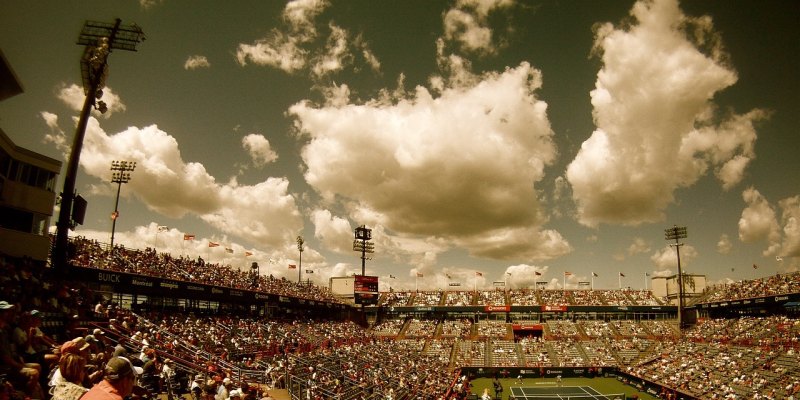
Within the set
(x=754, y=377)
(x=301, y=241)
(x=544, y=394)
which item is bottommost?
(x=544, y=394)

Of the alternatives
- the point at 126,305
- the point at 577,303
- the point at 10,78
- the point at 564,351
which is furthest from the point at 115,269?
the point at 577,303

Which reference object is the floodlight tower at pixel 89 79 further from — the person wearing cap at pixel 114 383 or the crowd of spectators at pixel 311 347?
the person wearing cap at pixel 114 383

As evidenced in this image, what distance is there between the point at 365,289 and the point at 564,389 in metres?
33.6

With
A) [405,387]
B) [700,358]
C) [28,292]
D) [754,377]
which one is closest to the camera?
[28,292]

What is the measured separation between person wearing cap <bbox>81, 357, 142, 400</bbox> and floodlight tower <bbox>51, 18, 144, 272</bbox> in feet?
68.5

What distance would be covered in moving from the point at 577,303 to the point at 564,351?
16.2m

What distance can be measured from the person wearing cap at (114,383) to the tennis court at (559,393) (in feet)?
136

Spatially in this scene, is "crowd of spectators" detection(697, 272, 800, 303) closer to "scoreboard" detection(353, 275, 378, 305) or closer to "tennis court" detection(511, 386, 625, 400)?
"tennis court" detection(511, 386, 625, 400)

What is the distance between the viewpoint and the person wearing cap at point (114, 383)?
10.9 ft

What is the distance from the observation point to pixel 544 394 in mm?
41625

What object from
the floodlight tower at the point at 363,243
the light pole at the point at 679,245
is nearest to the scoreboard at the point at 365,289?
the floodlight tower at the point at 363,243

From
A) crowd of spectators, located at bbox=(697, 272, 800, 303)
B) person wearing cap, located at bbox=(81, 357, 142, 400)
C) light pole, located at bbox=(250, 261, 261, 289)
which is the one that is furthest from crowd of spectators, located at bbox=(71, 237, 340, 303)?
crowd of spectators, located at bbox=(697, 272, 800, 303)

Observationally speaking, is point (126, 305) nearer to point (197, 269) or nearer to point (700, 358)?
point (197, 269)

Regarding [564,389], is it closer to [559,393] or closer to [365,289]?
[559,393]
